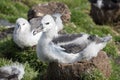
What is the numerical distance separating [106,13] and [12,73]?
39.7 ft

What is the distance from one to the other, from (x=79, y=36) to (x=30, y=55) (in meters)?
1.87

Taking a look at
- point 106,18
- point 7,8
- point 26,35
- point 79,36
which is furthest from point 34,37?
point 106,18

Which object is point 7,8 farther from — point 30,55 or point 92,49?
point 92,49

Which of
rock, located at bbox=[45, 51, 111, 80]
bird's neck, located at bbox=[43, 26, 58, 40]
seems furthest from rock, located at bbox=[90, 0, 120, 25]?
bird's neck, located at bbox=[43, 26, 58, 40]

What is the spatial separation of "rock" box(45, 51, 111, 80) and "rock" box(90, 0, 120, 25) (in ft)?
34.5

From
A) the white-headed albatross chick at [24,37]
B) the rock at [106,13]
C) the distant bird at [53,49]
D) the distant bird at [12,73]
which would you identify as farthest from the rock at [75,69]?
the rock at [106,13]

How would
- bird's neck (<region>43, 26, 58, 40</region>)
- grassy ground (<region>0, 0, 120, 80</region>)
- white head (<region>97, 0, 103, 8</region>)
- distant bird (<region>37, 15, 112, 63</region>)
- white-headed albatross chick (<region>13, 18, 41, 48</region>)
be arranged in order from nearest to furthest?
distant bird (<region>37, 15, 112, 63</region>) < bird's neck (<region>43, 26, 58, 40</region>) < grassy ground (<region>0, 0, 120, 80</region>) < white-headed albatross chick (<region>13, 18, 41, 48</region>) < white head (<region>97, 0, 103, 8</region>)

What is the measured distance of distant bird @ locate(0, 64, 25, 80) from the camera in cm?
884

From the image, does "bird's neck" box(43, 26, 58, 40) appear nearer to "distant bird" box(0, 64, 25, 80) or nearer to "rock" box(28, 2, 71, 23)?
"distant bird" box(0, 64, 25, 80)

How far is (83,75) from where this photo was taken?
31.3 ft

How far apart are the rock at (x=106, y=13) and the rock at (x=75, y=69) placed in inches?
414

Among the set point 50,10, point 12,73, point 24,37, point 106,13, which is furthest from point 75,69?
point 106,13

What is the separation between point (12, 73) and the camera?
8.91 m

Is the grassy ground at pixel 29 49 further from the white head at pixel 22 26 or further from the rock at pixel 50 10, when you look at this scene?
the white head at pixel 22 26
